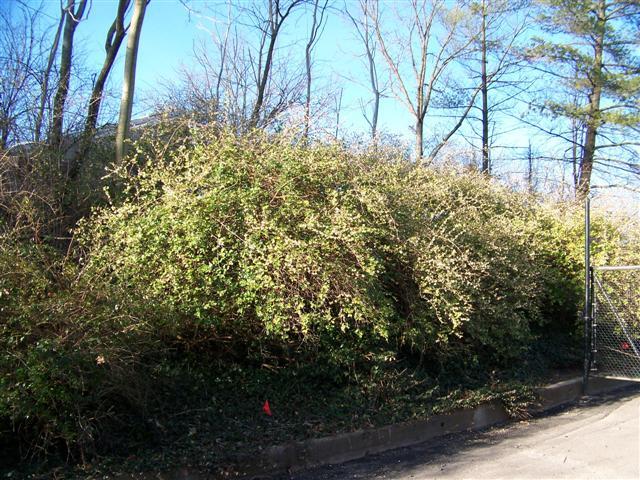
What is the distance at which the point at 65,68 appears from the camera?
10.2 m

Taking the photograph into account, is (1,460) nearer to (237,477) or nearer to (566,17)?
(237,477)

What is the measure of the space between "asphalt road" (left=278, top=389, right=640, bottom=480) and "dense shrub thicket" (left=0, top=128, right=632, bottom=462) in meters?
1.13

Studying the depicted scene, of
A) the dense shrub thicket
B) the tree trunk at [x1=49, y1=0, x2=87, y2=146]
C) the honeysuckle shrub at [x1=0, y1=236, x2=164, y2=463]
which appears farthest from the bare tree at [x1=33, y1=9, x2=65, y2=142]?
the honeysuckle shrub at [x1=0, y1=236, x2=164, y2=463]

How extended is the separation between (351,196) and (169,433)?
3.40 metres

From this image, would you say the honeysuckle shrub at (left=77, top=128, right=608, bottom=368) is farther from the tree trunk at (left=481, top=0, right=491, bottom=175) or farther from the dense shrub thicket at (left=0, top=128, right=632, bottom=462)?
the tree trunk at (left=481, top=0, right=491, bottom=175)

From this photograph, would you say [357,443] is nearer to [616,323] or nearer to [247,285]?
[247,285]

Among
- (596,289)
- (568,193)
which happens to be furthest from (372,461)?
(568,193)

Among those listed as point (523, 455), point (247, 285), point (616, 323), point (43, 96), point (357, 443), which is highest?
point (43, 96)

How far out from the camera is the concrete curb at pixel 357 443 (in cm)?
506

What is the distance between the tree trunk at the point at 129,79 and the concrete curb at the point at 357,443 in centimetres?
506

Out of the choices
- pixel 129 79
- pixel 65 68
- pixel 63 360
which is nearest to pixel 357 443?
pixel 63 360

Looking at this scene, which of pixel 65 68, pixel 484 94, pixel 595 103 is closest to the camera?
pixel 65 68

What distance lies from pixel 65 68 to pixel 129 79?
2.27 m

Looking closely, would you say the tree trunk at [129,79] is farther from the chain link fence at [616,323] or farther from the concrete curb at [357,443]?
the chain link fence at [616,323]
